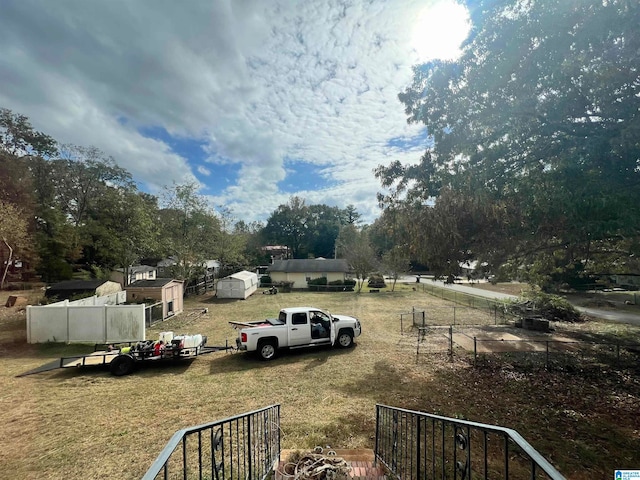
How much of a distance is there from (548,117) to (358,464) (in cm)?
843

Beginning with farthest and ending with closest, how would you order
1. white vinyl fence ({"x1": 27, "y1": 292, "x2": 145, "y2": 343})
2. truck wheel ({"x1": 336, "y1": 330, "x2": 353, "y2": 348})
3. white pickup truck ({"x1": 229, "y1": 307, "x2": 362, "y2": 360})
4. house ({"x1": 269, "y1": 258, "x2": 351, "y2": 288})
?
house ({"x1": 269, "y1": 258, "x2": 351, "y2": 288})
white vinyl fence ({"x1": 27, "y1": 292, "x2": 145, "y2": 343})
truck wheel ({"x1": 336, "y1": 330, "x2": 353, "y2": 348})
white pickup truck ({"x1": 229, "y1": 307, "x2": 362, "y2": 360})

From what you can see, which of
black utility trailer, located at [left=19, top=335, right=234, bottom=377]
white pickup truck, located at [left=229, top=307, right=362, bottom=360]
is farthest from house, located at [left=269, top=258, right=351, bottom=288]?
black utility trailer, located at [left=19, top=335, right=234, bottom=377]

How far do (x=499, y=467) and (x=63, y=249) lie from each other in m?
37.7

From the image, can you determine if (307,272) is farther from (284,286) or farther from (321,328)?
(321,328)

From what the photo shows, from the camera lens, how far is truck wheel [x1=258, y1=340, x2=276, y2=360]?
1043 centimetres

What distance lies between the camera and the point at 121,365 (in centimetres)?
914

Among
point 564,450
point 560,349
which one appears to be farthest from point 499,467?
point 560,349

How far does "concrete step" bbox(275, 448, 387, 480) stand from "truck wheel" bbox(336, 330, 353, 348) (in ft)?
21.5

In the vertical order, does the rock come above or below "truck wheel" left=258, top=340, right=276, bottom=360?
above

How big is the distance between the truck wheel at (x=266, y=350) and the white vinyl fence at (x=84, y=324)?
5.52 metres

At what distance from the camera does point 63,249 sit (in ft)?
97.3

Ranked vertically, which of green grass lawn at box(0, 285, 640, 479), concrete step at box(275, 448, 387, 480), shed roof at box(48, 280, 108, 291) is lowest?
green grass lawn at box(0, 285, 640, 479)

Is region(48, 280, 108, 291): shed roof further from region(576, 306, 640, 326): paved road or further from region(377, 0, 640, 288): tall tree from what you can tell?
region(576, 306, 640, 326): paved road

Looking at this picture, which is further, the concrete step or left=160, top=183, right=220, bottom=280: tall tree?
left=160, top=183, right=220, bottom=280: tall tree
